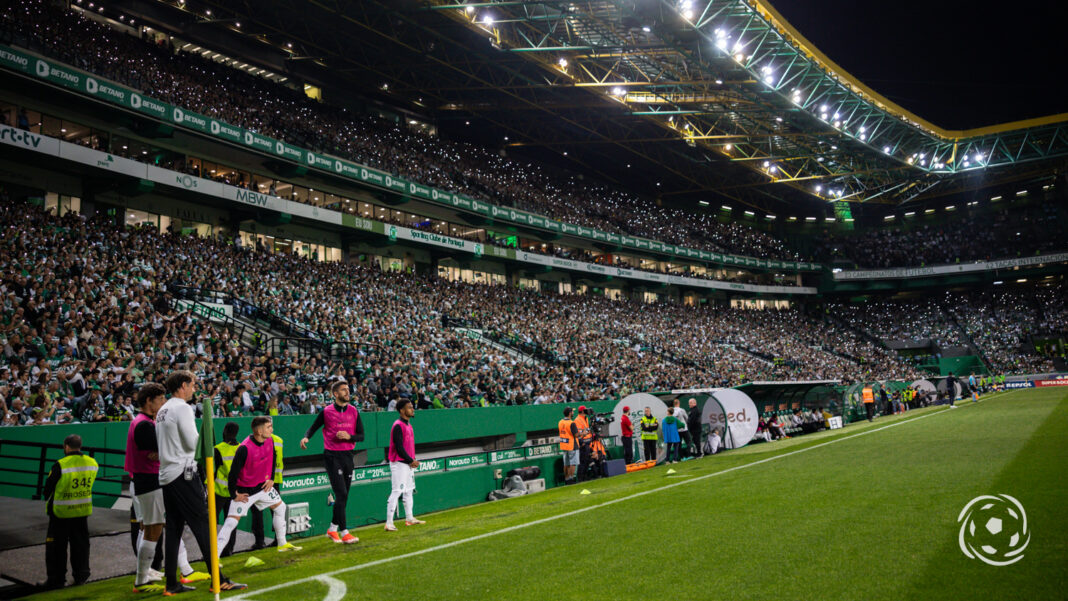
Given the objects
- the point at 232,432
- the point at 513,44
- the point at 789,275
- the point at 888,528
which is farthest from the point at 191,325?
the point at 789,275

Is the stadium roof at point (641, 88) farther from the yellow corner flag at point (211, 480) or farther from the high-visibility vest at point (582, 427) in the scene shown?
the yellow corner flag at point (211, 480)

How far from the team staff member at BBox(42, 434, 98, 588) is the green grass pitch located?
16.7 inches

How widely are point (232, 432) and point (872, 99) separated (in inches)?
1700

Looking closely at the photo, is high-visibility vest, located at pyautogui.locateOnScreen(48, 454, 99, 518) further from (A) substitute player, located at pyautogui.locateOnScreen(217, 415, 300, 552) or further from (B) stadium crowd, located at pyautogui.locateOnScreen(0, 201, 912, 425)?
(B) stadium crowd, located at pyautogui.locateOnScreen(0, 201, 912, 425)

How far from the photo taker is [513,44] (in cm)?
3281

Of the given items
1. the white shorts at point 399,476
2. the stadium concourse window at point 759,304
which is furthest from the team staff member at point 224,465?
the stadium concourse window at point 759,304

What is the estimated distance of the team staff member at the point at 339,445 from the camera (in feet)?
28.1

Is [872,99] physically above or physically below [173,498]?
above

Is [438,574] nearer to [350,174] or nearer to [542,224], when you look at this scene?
[350,174]

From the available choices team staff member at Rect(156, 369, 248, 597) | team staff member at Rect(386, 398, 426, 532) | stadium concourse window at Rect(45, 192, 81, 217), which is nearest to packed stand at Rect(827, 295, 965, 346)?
team staff member at Rect(386, 398, 426, 532)

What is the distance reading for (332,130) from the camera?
36594mm
